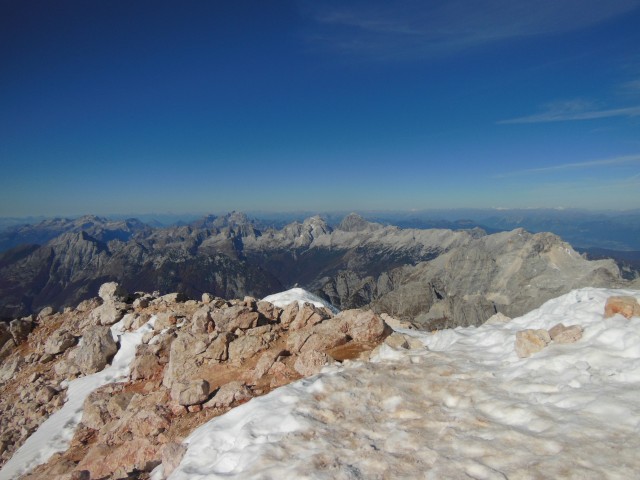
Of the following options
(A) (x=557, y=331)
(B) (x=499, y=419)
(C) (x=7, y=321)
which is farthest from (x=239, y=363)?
(C) (x=7, y=321)

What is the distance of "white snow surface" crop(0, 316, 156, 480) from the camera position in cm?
1672

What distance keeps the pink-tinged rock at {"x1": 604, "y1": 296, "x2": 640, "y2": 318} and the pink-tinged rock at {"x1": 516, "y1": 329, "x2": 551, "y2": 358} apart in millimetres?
2133

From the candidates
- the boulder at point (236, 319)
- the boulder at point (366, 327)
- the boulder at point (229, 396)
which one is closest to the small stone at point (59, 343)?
the boulder at point (236, 319)

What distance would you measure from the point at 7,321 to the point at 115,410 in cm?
2901

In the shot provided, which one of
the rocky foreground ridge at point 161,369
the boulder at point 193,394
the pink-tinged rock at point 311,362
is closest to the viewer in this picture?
the rocky foreground ridge at point 161,369

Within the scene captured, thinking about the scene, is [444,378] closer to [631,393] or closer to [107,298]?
[631,393]

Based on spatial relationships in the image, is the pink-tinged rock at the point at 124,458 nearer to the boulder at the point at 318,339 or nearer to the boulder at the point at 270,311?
the boulder at the point at 318,339

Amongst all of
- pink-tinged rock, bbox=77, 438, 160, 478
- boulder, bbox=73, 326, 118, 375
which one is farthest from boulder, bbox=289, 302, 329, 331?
boulder, bbox=73, 326, 118, 375

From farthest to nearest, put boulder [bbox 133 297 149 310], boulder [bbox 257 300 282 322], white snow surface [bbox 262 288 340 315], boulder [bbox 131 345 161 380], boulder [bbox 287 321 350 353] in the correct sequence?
boulder [bbox 133 297 149 310] → white snow surface [bbox 262 288 340 315] → boulder [bbox 257 300 282 322] → boulder [bbox 131 345 161 380] → boulder [bbox 287 321 350 353]

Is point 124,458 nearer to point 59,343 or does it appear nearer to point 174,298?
point 174,298

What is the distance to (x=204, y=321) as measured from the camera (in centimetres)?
2044

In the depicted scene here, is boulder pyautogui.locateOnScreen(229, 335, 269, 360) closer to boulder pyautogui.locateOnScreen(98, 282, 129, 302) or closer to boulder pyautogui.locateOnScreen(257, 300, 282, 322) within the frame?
boulder pyautogui.locateOnScreen(257, 300, 282, 322)

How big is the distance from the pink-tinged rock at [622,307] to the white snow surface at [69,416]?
23497 millimetres

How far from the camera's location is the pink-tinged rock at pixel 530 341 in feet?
40.2
